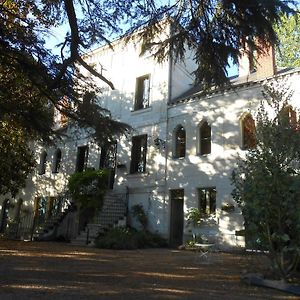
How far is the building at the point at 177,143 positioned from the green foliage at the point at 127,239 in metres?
0.78

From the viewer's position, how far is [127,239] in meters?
17.8

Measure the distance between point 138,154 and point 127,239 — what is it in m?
6.13

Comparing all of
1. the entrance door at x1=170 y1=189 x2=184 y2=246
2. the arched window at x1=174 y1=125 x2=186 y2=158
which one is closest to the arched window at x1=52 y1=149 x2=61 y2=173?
the arched window at x1=174 y1=125 x2=186 y2=158

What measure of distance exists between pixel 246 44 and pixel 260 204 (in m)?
3.09

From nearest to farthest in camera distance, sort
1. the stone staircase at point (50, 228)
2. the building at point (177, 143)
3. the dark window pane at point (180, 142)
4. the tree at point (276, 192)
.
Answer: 1. the tree at point (276, 192)
2. the building at point (177, 143)
3. the dark window pane at point (180, 142)
4. the stone staircase at point (50, 228)

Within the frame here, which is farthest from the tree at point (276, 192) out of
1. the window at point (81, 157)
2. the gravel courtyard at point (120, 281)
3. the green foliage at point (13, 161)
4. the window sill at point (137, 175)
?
the window at point (81, 157)

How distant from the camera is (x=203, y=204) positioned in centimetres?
1942

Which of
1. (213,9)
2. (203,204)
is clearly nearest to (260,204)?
(213,9)

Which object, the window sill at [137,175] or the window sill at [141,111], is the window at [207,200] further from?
the window sill at [141,111]

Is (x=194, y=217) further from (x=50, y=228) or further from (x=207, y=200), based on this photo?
(x=50, y=228)

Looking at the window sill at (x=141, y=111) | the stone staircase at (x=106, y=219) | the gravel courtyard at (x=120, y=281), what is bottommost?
the gravel courtyard at (x=120, y=281)

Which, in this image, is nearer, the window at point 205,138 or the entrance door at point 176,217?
the window at point 205,138

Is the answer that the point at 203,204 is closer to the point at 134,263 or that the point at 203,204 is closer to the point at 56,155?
the point at 134,263

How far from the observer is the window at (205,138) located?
65.6ft
